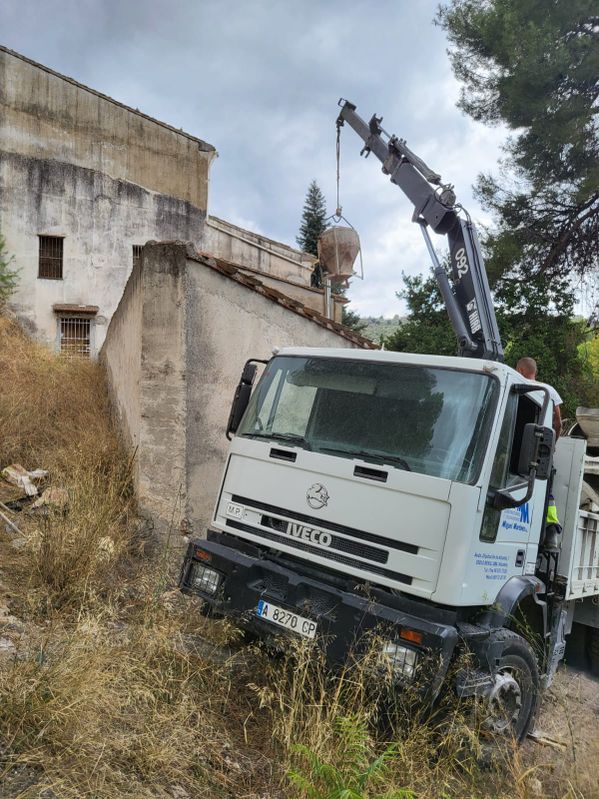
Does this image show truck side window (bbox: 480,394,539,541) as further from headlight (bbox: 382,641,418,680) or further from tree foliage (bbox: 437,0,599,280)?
tree foliage (bbox: 437,0,599,280)

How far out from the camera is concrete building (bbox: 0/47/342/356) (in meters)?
18.1

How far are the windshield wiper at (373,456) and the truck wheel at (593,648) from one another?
3.33m

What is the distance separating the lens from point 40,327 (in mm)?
18844

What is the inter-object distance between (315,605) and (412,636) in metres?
→ 0.63

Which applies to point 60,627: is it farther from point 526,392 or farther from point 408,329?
point 408,329

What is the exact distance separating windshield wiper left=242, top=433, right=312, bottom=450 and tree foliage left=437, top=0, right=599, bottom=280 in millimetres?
10285

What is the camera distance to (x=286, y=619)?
368 cm

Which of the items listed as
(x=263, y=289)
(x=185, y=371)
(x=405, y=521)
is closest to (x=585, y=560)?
(x=405, y=521)

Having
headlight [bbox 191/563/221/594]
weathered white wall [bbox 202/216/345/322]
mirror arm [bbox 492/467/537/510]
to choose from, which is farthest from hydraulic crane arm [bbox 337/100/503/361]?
weathered white wall [bbox 202/216/345/322]

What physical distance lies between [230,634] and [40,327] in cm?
1708

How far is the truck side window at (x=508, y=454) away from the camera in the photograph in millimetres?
3600

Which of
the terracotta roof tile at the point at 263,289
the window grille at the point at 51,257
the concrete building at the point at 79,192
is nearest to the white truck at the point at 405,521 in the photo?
the terracotta roof tile at the point at 263,289

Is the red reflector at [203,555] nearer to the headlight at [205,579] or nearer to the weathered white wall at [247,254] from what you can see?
the headlight at [205,579]

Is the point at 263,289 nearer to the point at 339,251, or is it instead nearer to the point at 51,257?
the point at 339,251
